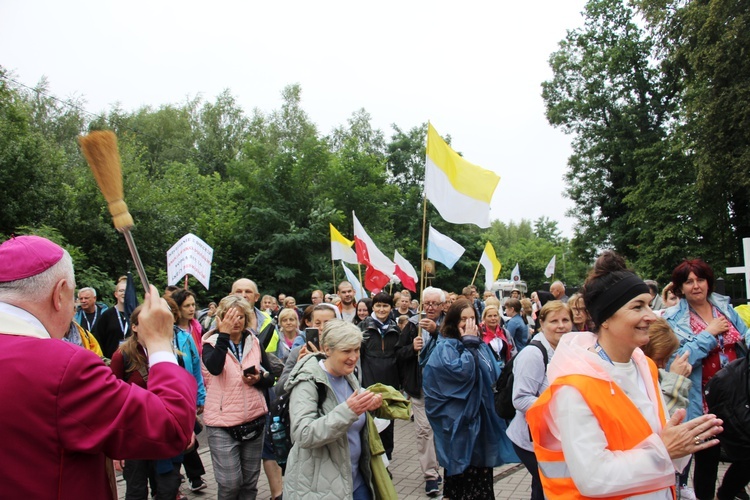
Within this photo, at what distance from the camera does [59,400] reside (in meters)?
1.92

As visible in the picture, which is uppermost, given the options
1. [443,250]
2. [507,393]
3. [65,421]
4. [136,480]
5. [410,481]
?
[443,250]

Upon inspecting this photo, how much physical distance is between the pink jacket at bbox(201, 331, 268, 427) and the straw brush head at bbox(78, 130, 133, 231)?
9.41ft

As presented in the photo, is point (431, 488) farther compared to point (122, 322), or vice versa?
point (122, 322)

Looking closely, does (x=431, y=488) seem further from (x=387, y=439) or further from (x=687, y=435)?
(x=687, y=435)

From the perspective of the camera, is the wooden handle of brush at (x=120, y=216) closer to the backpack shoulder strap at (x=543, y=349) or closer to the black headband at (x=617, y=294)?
the black headband at (x=617, y=294)

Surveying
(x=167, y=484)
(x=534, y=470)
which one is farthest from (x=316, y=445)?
(x=167, y=484)

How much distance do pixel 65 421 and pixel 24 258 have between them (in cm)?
59

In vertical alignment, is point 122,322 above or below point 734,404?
above

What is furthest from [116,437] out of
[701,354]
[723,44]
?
[723,44]

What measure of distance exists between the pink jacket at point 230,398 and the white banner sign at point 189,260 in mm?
4063

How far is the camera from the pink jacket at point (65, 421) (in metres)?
1.88

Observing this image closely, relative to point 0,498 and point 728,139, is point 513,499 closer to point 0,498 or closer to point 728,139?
point 0,498

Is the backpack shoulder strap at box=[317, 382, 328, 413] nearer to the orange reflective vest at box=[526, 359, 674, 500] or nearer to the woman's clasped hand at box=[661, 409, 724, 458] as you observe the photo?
the orange reflective vest at box=[526, 359, 674, 500]

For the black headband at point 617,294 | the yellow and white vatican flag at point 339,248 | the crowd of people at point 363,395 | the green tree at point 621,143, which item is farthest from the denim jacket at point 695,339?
the green tree at point 621,143
